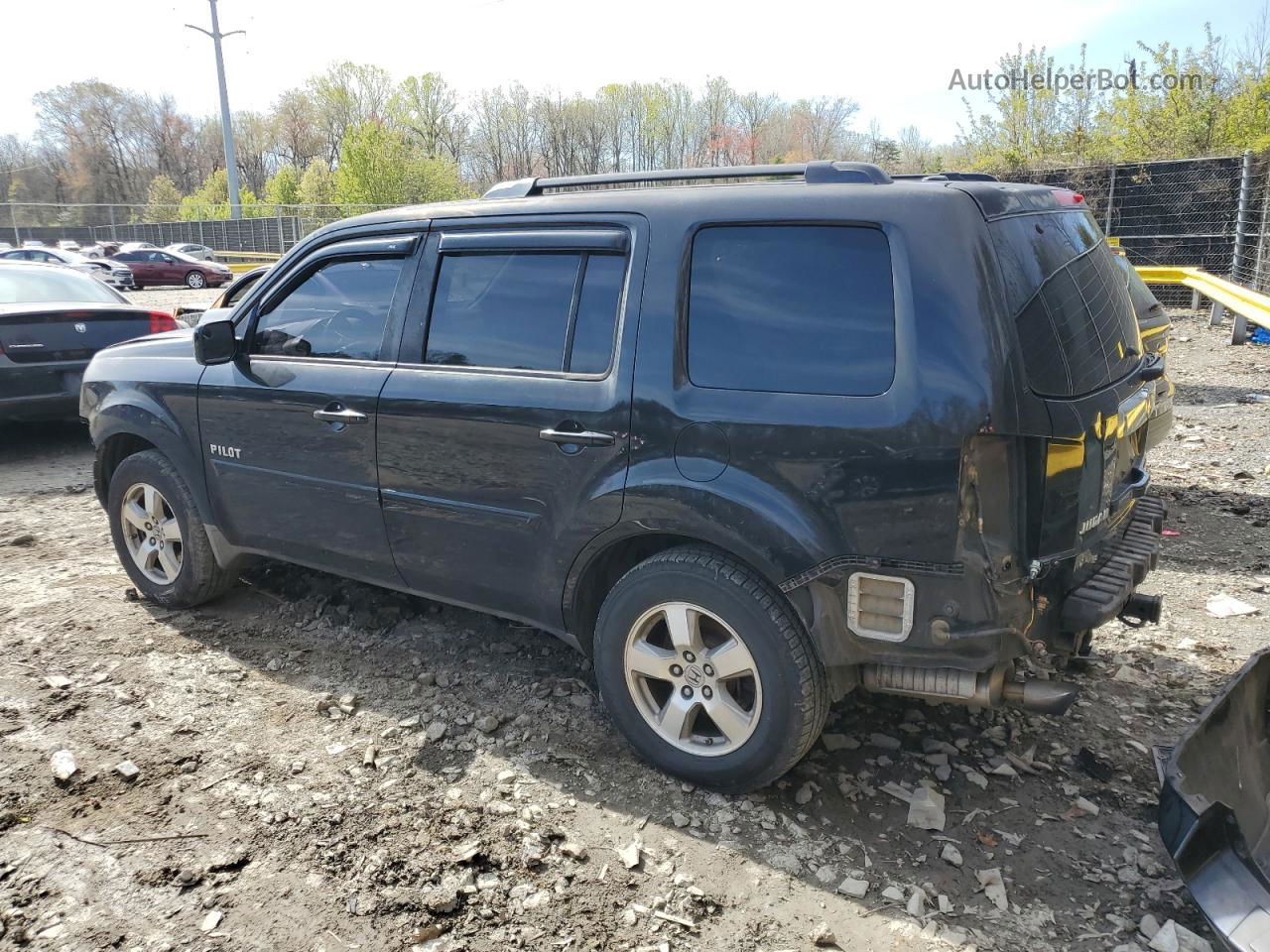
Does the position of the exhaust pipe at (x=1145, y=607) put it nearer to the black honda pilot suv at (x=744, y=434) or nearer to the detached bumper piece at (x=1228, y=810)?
the black honda pilot suv at (x=744, y=434)

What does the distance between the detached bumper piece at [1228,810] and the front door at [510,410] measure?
6.08 ft

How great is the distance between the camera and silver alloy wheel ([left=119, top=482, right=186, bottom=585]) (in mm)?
4754

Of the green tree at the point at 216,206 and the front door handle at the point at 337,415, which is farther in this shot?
the green tree at the point at 216,206

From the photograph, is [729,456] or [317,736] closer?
[729,456]

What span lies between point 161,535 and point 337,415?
5.06 ft

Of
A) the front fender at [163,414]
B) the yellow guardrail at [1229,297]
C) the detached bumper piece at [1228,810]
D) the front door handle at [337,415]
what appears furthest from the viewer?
the yellow guardrail at [1229,297]

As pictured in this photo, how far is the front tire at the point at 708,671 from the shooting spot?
298 cm

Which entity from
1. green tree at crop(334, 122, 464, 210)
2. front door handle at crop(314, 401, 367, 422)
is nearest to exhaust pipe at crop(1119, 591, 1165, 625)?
front door handle at crop(314, 401, 367, 422)

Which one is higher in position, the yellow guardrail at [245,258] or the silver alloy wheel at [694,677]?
the yellow guardrail at [245,258]

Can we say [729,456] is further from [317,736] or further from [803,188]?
[317,736]

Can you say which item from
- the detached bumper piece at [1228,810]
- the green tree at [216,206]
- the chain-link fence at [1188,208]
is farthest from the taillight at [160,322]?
the green tree at [216,206]

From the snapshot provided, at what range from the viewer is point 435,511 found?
373cm

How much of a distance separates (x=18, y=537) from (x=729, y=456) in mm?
5110

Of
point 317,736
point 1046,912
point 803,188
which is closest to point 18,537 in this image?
point 317,736
